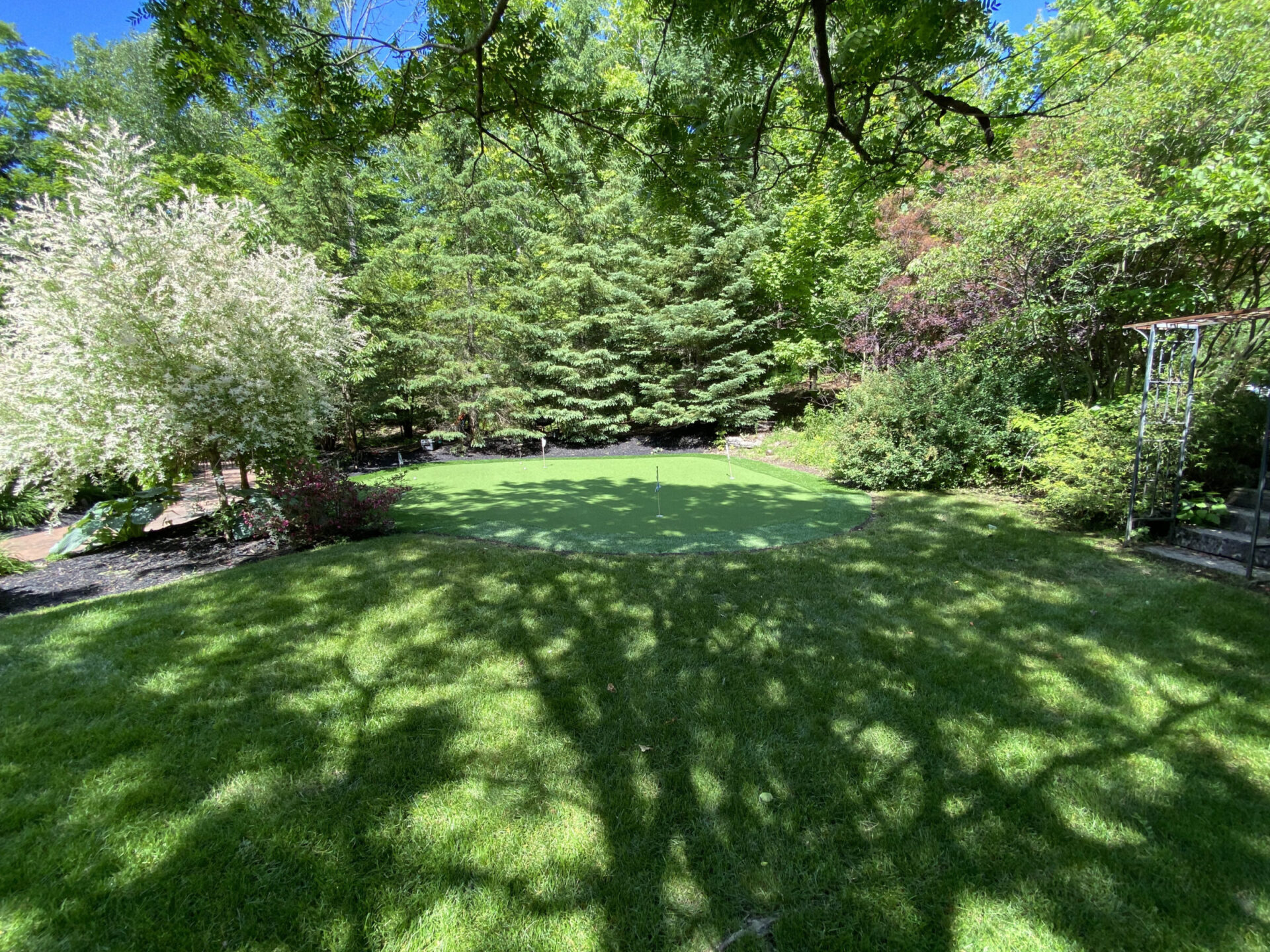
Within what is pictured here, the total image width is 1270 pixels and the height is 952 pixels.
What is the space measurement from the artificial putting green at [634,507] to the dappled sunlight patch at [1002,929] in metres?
3.25

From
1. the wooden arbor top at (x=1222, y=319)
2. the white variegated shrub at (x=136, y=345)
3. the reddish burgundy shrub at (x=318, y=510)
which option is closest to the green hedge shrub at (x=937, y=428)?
the wooden arbor top at (x=1222, y=319)

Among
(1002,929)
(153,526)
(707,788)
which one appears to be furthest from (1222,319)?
(153,526)

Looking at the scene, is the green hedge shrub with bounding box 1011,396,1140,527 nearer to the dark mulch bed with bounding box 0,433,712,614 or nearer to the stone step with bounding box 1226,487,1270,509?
the stone step with bounding box 1226,487,1270,509

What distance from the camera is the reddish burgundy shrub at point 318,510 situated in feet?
16.3

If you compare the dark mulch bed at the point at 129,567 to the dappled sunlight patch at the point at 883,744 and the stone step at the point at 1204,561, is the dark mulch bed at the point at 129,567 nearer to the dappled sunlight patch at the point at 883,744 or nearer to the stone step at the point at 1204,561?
the dappled sunlight patch at the point at 883,744

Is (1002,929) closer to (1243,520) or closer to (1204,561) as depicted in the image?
(1204,561)

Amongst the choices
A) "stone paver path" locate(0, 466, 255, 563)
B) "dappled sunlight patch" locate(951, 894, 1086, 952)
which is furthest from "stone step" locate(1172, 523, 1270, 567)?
"stone paver path" locate(0, 466, 255, 563)

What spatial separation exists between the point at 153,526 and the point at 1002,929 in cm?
920

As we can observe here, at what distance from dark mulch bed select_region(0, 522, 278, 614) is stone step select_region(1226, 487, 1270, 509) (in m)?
9.28

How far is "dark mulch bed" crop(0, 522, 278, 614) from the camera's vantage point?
4238mm

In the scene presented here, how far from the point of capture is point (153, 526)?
6566 mm

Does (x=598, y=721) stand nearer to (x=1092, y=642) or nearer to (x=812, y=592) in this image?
(x=812, y=592)

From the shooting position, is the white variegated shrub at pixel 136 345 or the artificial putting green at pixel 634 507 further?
the artificial putting green at pixel 634 507

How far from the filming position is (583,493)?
7387 mm
